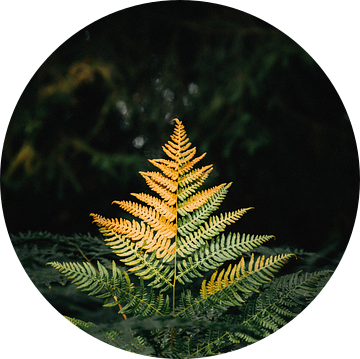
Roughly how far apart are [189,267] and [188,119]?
770 mm

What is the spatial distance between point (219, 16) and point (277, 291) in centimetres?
142

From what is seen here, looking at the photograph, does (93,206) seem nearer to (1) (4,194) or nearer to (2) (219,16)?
(1) (4,194)

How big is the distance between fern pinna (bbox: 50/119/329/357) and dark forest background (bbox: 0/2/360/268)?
0.32m

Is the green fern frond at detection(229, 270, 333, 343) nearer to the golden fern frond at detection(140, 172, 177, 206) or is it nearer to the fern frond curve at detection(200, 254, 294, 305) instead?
the fern frond curve at detection(200, 254, 294, 305)

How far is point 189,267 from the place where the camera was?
1.43 meters

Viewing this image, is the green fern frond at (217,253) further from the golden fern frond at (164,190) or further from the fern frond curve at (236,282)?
the golden fern frond at (164,190)

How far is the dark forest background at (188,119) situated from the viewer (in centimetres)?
175

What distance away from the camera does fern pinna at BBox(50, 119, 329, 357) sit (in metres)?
1.37

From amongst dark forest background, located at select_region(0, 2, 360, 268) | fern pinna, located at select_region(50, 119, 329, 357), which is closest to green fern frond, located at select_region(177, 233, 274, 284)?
fern pinna, located at select_region(50, 119, 329, 357)

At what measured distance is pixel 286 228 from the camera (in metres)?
1.74

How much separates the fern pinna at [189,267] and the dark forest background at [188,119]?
1.04 ft

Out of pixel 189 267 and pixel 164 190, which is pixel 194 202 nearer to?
pixel 164 190

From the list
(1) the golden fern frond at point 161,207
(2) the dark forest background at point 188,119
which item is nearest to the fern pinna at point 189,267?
(1) the golden fern frond at point 161,207

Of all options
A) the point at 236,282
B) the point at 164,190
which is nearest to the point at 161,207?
the point at 164,190
